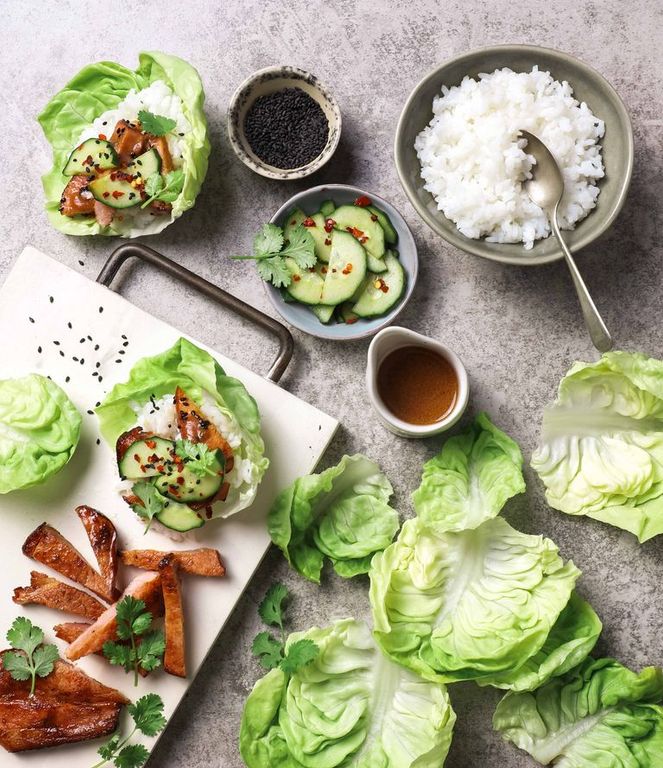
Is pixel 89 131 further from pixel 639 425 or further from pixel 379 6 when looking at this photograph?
pixel 639 425

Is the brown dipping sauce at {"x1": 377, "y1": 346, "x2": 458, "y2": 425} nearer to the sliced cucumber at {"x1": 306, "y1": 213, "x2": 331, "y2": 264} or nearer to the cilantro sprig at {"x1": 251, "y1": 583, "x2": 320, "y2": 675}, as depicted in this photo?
the sliced cucumber at {"x1": 306, "y1": 213, "x2": 331, "y2": 264}

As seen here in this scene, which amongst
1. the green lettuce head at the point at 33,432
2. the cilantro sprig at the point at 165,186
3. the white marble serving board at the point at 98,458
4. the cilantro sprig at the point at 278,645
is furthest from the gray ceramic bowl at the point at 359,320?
A: the cilantro sprig at the point at 278,645

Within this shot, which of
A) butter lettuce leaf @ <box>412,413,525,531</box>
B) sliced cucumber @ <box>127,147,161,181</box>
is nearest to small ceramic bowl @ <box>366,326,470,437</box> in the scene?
butter lettuce leaf @ <box>412,413,525,531</box>

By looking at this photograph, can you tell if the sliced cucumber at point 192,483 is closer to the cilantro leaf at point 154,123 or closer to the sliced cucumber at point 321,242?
the sliced cucumber at point 321,242

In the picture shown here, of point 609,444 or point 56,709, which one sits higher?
point 609,444

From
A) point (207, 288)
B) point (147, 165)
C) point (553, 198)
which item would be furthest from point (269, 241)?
point (553, 198)

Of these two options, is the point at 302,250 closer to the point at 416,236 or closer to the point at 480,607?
the point at 416,236
